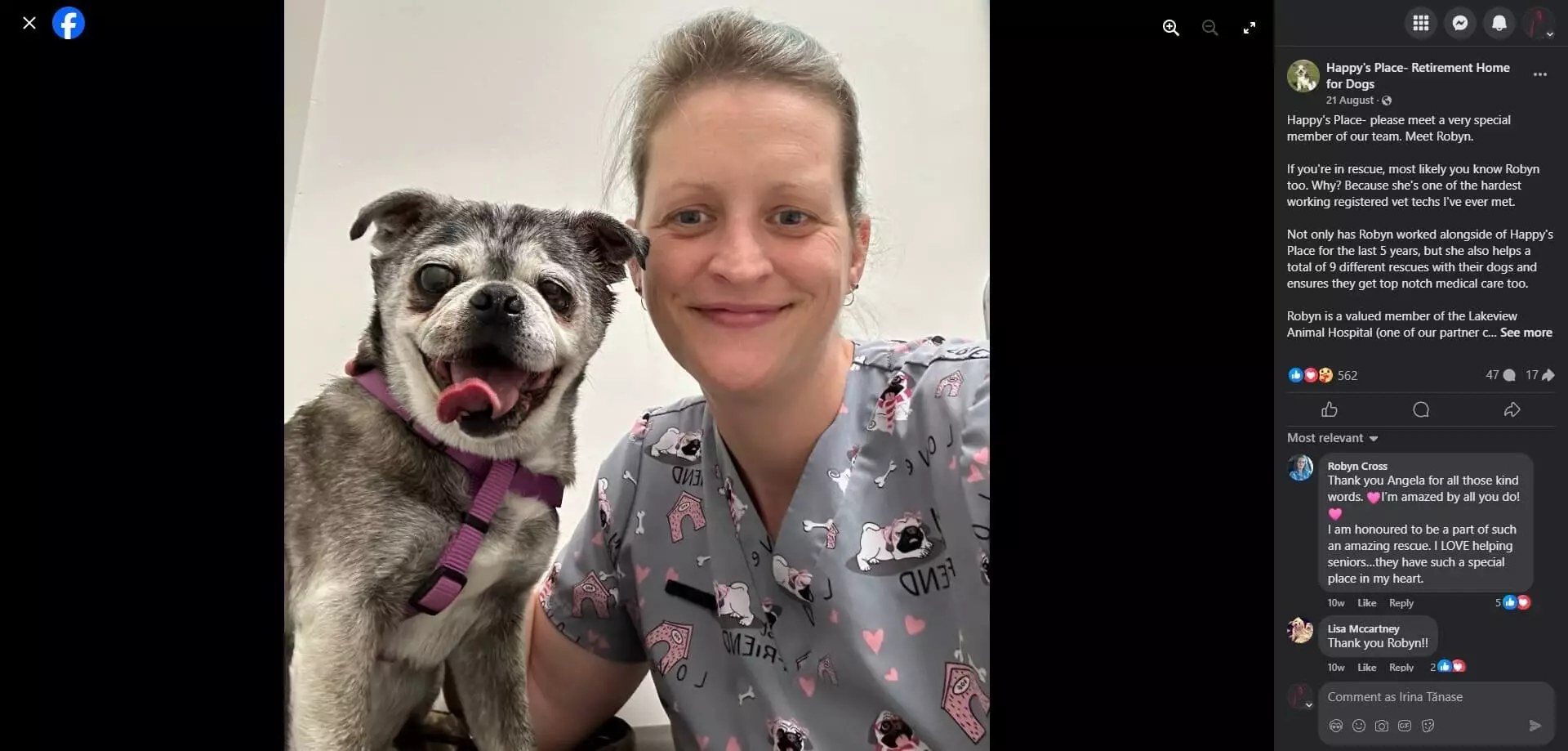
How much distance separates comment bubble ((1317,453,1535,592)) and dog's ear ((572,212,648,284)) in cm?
70

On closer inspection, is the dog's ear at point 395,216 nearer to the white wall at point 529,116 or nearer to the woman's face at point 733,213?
the white wall at point 529,116

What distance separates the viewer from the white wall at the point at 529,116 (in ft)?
2.62

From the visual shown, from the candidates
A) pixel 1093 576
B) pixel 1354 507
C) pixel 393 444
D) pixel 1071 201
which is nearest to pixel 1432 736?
pixel 1354 507

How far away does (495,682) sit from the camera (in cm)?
109

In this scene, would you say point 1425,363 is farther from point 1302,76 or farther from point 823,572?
point 823,572

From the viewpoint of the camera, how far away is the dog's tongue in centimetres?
83

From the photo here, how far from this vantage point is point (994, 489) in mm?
824

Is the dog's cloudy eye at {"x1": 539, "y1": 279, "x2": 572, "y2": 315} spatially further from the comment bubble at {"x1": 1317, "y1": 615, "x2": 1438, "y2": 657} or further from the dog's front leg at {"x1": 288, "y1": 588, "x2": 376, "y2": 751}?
the comment bubble at {"x1": 1317, "y1": 615, "x2": 1438, "y2": 657}

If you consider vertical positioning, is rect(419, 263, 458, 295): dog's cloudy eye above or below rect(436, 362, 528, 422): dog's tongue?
above

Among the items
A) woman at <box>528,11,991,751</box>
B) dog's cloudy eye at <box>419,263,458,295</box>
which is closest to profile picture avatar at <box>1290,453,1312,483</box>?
woman at <box>528,11,991,751</box>

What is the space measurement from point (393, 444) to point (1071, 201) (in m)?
0.71

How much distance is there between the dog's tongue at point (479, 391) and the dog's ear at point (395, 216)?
16 cm
